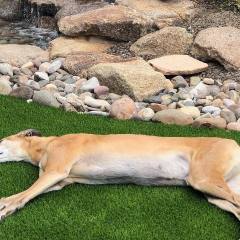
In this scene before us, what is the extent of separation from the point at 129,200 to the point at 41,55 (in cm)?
576

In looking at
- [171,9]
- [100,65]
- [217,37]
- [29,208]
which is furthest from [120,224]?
[171,9]

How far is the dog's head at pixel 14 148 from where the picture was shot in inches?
253

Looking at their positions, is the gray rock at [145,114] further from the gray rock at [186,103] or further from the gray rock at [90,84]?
the gray rock at [90,84]

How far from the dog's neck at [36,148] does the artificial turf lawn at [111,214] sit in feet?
0.36

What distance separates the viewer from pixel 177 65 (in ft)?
32.4

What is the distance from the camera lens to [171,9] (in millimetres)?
12008

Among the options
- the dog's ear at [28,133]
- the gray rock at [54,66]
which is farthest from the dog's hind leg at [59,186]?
the gray rock at [54,66]

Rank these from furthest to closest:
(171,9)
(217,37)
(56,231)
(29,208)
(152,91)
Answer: (171,9) → (217,37) → (152,91) → (29,208) → (56,231)

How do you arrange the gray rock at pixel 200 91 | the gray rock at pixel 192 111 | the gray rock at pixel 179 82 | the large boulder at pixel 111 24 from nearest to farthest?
the gray rock at pixel 192 111 < the gray rock at pixel 200 91 < the gray rock at pixel 179 82 < the large boulder at pixel 111 24

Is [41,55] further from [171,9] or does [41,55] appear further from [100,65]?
[171,9]

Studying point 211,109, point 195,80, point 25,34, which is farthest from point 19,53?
point 211,109

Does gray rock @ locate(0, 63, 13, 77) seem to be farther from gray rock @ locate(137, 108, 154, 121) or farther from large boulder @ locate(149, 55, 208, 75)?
gray rock @ locate(137, 108, 154, 121)

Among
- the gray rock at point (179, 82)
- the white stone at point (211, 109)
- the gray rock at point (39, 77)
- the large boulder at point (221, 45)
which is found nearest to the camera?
the white stone at point (211, 109)

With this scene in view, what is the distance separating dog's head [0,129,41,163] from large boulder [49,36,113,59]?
4.58 metres
